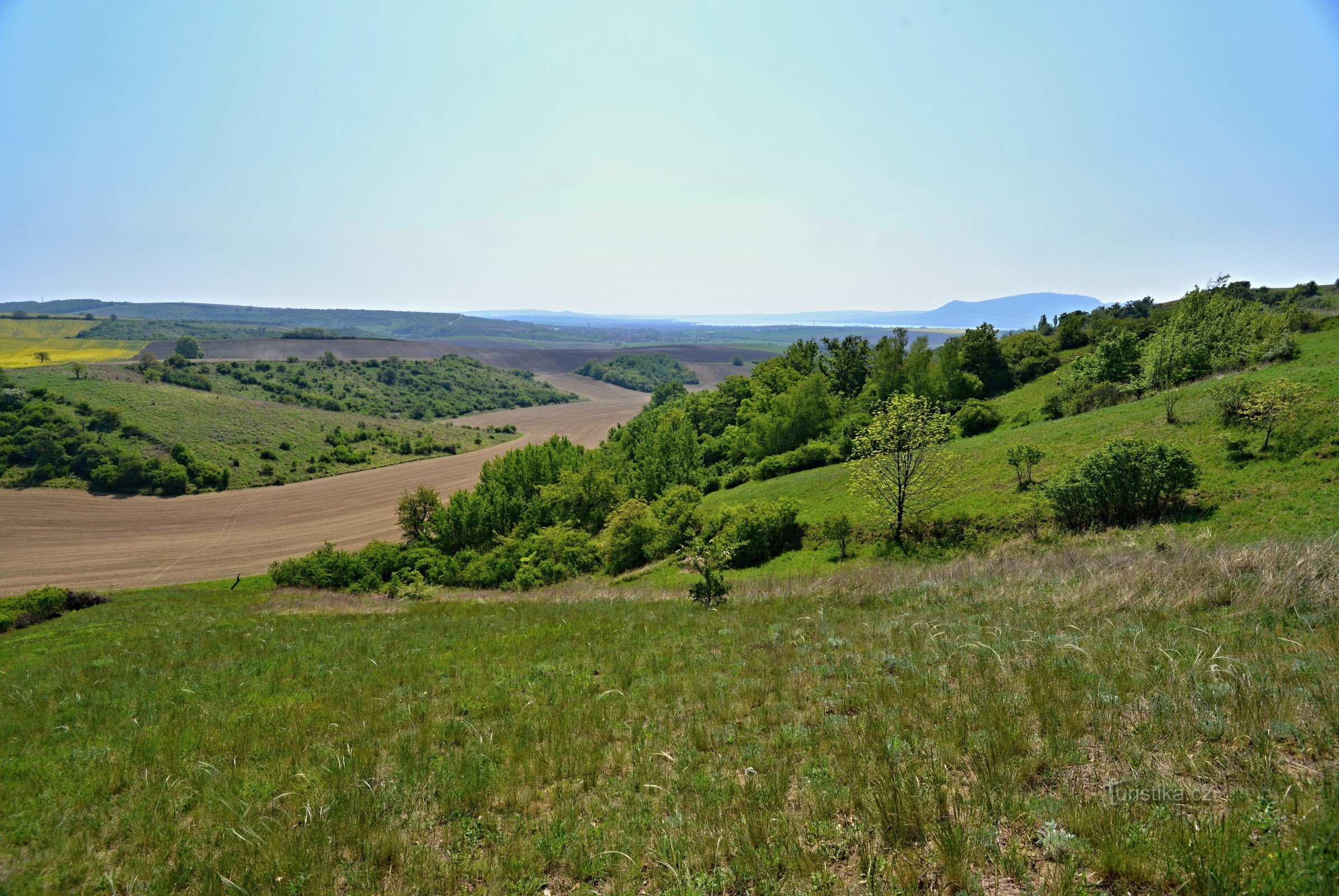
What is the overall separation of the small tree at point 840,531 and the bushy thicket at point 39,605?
Result: 4476 cm

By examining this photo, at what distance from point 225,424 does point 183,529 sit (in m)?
36.8

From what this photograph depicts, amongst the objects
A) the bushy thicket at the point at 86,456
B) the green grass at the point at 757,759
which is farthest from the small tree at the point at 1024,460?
the bushy thicket at the point at 86,456

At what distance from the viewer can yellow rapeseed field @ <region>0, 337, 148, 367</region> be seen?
13038 cm

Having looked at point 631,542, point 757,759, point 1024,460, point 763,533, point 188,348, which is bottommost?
point 631,542

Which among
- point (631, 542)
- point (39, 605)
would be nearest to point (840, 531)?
point (631, 542)

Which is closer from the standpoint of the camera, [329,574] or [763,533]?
[763,533]

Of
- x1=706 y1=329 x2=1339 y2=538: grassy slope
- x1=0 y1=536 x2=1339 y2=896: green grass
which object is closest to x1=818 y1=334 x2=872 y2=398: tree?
x1=706 y1=329 x2=1339 y2=538: grassy slope

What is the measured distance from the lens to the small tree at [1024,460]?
29.3m

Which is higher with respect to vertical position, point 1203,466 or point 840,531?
point 1203,466

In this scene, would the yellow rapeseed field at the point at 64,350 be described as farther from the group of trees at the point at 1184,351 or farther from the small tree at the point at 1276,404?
the small tree at the point at 1276,404

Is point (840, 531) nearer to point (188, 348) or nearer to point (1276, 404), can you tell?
point (1276, 404)

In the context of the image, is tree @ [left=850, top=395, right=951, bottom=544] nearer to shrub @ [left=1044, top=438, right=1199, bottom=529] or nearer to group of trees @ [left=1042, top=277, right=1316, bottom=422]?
shrub @ [left=1044, top=438, right=1199, bottom=529]

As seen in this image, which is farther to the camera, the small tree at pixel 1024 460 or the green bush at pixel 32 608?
the small tree at pixel 1024 460

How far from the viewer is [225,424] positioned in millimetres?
93188
